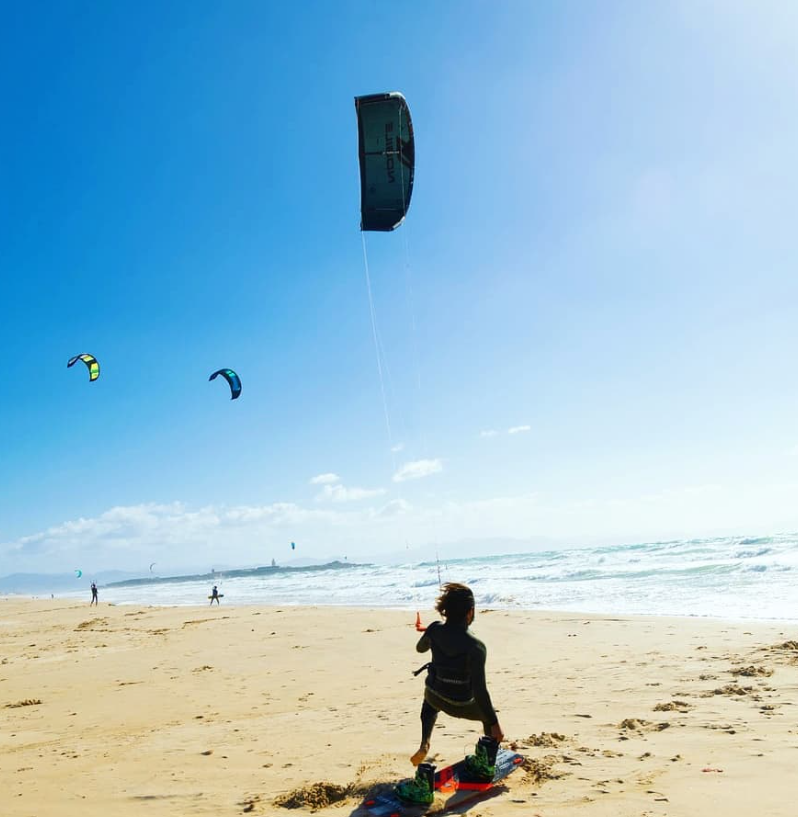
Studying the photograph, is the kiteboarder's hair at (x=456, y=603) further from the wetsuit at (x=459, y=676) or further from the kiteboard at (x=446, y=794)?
the kiteboard at (x=446, y=794)

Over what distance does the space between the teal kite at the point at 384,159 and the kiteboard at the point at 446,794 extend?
8.00 meters

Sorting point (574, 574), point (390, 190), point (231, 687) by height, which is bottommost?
point (574, 574)

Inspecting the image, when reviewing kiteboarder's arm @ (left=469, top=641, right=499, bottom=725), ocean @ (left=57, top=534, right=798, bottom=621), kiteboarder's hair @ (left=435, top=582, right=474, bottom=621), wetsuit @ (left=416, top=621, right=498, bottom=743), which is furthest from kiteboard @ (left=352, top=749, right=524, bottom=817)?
ocean @ (left=57, top=534, right=798, bottom=621)

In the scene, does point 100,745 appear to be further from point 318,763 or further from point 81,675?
point 81,675

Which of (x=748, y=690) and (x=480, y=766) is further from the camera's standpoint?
(x=748, y=690)

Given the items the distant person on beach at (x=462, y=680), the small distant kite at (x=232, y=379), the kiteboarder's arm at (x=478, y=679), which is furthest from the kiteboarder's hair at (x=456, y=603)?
the small distant kite at (x=232, y=379)

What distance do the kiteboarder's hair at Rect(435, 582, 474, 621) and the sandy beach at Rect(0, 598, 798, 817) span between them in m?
1.15

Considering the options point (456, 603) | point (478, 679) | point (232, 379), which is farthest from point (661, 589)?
point (456, 603)

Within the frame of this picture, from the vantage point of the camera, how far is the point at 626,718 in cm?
558

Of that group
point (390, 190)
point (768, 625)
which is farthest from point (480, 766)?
point (768, 625)

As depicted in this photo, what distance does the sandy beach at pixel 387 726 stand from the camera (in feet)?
13.2

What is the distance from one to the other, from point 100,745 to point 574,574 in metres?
27.0

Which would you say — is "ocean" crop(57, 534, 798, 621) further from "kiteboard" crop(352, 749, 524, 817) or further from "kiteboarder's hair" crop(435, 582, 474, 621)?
"kiteboarder's hair" crop(435, 582, 474, 621)

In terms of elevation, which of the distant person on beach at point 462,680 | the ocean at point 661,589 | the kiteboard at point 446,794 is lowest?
the ocean at point 661,589
